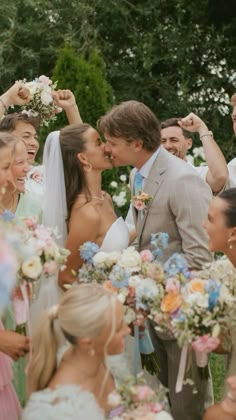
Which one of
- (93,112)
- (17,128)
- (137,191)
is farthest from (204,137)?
(93,112)

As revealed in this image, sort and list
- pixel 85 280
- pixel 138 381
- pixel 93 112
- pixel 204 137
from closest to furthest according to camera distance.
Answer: pixel 138 381 < pixel 85 280 < pixel 204 137 < pixel 93 112

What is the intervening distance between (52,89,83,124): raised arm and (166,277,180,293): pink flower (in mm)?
2317

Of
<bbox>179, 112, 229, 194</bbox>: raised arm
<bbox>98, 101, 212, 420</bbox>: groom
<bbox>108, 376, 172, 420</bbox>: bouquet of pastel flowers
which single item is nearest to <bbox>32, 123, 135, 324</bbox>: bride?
<bbox>98, 101, 212, 420</bbox>: groom

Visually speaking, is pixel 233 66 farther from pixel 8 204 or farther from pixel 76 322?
pixel 76 322

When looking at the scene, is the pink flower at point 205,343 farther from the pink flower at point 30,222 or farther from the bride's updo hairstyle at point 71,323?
the pink flower at point 30,222

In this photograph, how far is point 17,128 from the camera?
18.7 ft

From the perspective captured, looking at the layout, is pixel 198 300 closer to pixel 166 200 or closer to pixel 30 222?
pixel 30 222

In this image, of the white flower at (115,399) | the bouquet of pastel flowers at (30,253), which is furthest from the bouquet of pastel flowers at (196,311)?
the bouquet of pastel flowers at (30,253)

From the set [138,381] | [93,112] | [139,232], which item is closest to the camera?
[138,381]

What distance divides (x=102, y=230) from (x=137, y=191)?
335 millimetres

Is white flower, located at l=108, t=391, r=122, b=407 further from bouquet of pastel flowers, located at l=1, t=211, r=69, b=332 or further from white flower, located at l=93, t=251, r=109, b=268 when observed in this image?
white flower, located at l=93, t=251, r=109, b=268

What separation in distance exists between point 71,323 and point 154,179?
151 centimetres

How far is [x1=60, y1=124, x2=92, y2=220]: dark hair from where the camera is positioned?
5059 mm

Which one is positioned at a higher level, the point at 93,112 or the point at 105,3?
the point at 105,3
